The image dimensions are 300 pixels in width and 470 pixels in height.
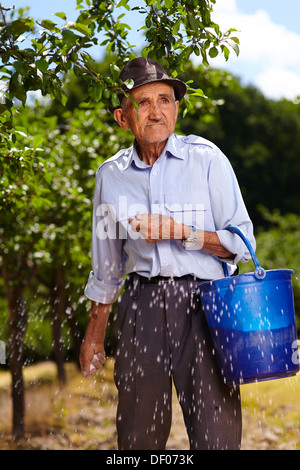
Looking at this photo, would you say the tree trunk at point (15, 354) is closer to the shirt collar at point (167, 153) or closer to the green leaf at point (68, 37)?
the shirt collar at point (167, 153)

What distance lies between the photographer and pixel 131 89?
2.99 meters

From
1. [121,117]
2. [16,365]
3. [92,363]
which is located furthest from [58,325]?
[121,117]

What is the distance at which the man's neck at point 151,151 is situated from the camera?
303 centimetres

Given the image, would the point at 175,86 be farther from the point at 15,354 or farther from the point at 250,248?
the point at 15,354

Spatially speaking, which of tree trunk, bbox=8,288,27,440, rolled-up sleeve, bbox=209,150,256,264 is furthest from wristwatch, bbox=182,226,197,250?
tree trunk, bbox=8,288,27,440

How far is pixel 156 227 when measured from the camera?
268cm

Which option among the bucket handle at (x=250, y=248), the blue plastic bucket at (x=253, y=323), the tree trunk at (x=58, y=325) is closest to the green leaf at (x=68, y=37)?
the bucket handle at (x=250, y=248)

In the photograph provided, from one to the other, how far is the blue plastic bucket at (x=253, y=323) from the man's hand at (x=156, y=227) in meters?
0.27

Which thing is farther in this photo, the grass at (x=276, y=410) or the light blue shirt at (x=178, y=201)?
the grass at (x=276, y=410)

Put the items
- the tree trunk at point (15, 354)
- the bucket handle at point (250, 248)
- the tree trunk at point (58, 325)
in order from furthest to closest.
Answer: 1. the tree trunk at point (58, 325)
2. the tree trunk at point (15, 354)
3. the bucket handle at point (250, 248)

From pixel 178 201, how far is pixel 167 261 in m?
0.28

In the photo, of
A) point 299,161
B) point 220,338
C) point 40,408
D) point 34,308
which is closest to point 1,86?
point 220,338
